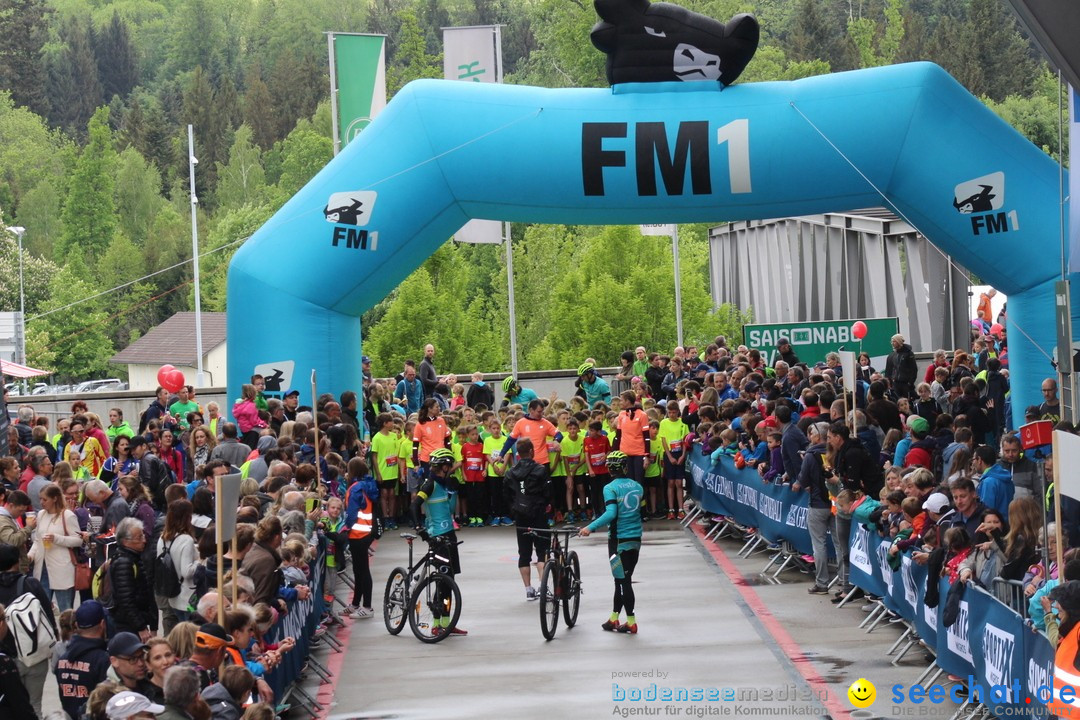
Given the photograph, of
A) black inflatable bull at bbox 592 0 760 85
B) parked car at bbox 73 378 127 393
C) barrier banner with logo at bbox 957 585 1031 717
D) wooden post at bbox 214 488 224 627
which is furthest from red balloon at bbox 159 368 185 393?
parked car at bbox 73 378 127 393

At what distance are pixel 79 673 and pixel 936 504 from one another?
21.2 feet

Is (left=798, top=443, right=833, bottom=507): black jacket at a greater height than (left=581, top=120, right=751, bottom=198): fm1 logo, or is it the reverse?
(left=581, top=120, right=751, bottom=198): fm1 logo

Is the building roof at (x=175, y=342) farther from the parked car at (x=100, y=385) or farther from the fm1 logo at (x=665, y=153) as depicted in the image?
the fm1 logo at (x=665, y=153)

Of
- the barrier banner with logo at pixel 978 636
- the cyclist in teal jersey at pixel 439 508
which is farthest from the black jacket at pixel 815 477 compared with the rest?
the cyclist in teal jersey at pixel 439 508

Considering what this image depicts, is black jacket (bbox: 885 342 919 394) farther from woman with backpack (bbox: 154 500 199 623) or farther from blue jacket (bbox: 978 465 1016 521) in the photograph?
woman with backpack (bbox: 154 500 199 623)

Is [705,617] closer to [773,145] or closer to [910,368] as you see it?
[773,145]

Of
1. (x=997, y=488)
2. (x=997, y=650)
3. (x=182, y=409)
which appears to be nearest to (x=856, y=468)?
(x=997, y=488)

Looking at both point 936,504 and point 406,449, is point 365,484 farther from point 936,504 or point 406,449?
point 406,449

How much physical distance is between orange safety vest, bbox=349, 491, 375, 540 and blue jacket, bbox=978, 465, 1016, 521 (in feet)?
17.9

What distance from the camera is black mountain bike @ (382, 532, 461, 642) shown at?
13242 mm

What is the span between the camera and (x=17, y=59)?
120500mm

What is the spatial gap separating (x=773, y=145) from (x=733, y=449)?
3.59 metres

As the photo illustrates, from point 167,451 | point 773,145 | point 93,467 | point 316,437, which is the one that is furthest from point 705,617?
point 93,467

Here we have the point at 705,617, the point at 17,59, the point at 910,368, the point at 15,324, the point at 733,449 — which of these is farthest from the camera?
the point at 17,59
